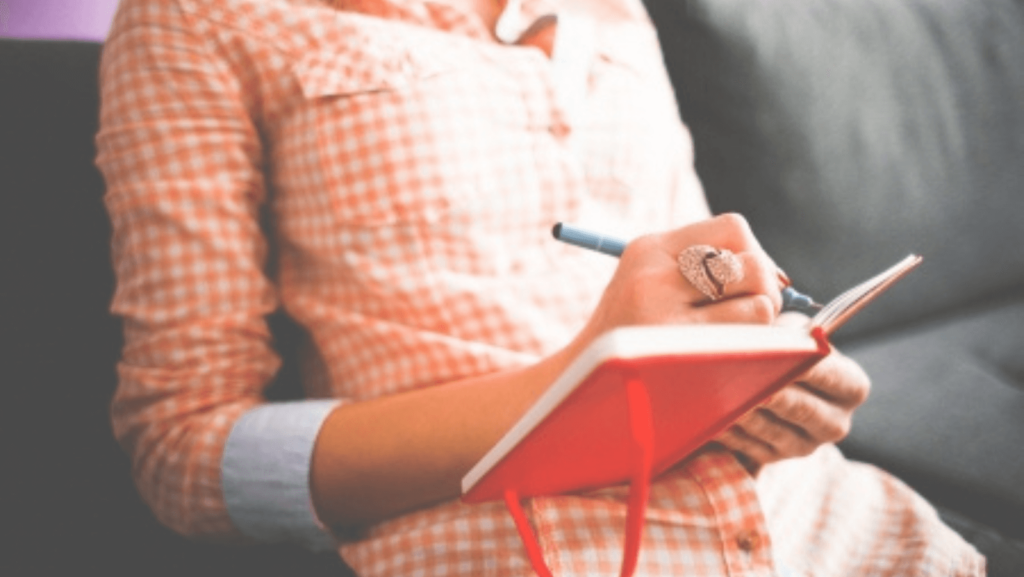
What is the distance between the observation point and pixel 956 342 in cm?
121

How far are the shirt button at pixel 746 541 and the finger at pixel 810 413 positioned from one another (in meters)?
0.11

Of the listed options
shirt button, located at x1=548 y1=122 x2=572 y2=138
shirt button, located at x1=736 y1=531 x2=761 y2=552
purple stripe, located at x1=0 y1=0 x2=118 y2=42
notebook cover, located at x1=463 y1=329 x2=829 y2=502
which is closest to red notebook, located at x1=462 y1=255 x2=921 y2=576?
notebook cover, located at x1=463 y1=329 x2=829 y2=502

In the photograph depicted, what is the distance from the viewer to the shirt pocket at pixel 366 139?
2.22 feet

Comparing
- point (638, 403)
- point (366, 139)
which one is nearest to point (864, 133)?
point (366, 139)

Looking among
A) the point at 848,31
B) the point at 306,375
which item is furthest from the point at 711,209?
the point at 306,375

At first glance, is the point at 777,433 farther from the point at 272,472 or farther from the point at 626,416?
the point at 272,472

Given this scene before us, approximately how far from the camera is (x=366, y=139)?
0.68 meters

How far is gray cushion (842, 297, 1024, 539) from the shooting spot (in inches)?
37.6

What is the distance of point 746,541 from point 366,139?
500 millimetres

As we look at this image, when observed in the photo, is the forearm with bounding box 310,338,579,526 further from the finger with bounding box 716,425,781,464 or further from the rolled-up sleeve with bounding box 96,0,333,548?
the finger with bounding box 716,425,781,464

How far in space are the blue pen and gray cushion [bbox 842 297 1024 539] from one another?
1.63 feet

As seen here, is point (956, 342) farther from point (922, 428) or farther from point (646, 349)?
point (646, 349)

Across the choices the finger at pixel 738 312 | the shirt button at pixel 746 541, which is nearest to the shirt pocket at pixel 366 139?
the finger at pixel 738 312

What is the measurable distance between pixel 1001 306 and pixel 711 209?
0.62m
